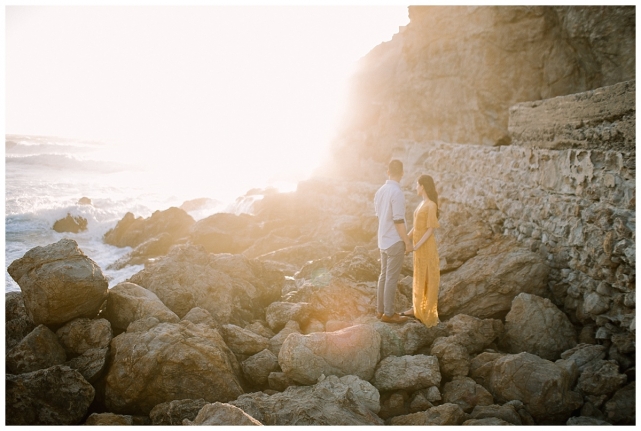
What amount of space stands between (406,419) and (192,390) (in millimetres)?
1910

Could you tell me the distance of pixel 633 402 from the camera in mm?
3629

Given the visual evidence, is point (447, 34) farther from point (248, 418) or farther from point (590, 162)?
point (248, 418)

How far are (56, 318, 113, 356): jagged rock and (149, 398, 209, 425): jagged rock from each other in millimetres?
955

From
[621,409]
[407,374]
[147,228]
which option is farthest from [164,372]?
[147,228]

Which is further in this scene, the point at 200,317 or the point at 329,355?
the point at 200,317

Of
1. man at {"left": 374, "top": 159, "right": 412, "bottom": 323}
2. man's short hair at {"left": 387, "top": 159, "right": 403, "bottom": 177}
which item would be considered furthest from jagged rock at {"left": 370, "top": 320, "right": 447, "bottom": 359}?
man's short hair at {"left": 387, "top": 159, "right": 403, "bottom": 177}

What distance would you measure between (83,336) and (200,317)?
46.5 inches

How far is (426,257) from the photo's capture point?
5.03 metres

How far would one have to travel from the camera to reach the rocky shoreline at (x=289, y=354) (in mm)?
3514

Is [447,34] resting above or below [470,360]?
above

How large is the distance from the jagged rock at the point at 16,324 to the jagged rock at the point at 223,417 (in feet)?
7.89

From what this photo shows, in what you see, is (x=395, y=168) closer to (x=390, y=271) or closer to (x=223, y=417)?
(x=390, y=271)

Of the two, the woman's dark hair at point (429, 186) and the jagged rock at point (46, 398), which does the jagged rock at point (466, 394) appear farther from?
the jagged rock at point (46, 398)

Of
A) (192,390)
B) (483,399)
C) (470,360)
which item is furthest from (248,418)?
(470,360)
